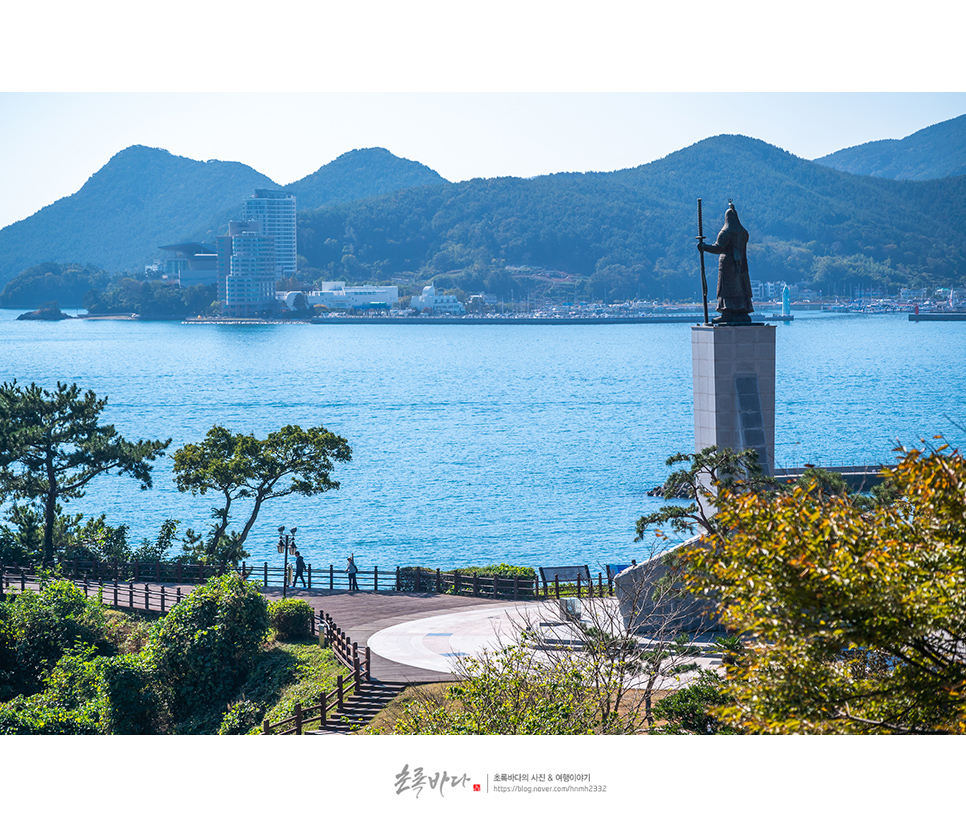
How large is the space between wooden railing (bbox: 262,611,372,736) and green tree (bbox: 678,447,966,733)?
9.08m

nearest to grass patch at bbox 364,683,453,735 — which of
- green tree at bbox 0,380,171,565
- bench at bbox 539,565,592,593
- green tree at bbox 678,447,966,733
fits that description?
bench at bbox 539,565,592,593

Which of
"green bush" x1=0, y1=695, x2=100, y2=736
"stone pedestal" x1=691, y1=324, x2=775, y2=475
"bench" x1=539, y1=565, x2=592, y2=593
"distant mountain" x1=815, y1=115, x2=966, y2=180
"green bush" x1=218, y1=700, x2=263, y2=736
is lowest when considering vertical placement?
"green bush" x1=218, y1=700, x2=263, y2=736

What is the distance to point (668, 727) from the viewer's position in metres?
11.8

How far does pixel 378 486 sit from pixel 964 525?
175ft

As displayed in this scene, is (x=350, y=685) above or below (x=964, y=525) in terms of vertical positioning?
below

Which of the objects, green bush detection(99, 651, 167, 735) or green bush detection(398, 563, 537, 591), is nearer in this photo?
green bush detection(99, 651, 167, 735)

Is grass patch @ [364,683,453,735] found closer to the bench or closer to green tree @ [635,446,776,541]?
green tree @ [635,446,776,541]

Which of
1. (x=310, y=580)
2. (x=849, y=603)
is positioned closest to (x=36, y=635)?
(x=310, y=580)

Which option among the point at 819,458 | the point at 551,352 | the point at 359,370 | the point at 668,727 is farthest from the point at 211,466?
the point at 551,352

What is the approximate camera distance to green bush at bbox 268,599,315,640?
2150 centimetres

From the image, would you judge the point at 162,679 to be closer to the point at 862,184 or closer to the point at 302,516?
the point at 302,516

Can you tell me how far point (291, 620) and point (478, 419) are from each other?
221 ft

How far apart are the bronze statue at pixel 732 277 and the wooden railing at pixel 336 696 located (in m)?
9.74

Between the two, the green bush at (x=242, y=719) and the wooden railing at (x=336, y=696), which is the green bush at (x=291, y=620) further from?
the green bush at (x=242, y=719)
